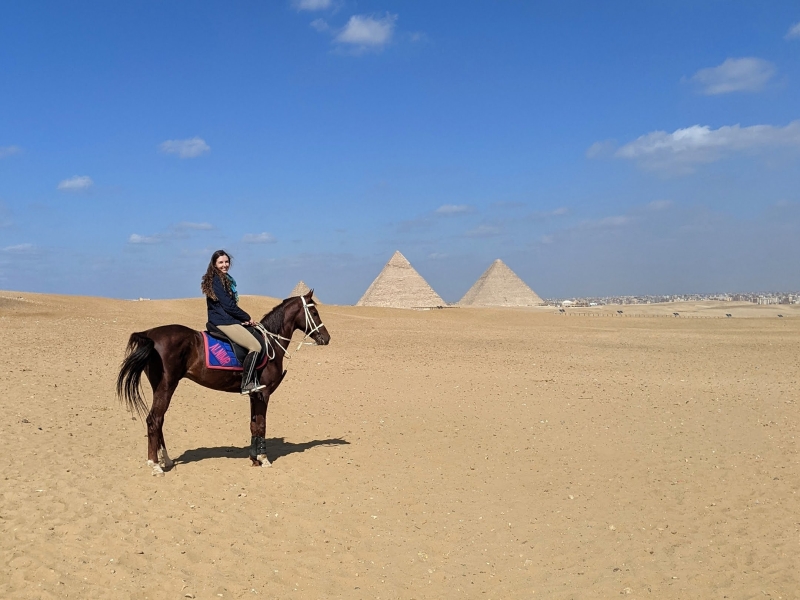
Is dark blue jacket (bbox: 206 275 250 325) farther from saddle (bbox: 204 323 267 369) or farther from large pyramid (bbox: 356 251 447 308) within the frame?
large pyramid (bbox: 356 251 447 308)

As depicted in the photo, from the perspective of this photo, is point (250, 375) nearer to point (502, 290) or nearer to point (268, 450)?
point (268, 450)

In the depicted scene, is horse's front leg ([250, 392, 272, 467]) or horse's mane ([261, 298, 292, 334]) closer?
horse's front leg ([250, 392, 272, 467])

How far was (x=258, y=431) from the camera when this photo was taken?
8570 mm

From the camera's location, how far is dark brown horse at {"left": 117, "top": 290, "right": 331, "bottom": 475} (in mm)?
7754

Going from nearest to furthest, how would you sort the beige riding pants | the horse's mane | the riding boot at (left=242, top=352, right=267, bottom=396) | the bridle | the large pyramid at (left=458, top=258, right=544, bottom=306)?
1. the beige riding pants
2. the riding boot at (left=242, top=352, right=267, bottom=396)
3. the bridle
4. the horse's mane
5. the large pyramid at (left=458, top=258, right=544, bottom=306)

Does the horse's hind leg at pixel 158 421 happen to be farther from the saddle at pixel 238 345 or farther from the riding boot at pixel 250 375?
the riding boot at pixel 250 375

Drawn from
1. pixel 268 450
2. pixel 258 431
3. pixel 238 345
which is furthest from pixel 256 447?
pixel 238 345

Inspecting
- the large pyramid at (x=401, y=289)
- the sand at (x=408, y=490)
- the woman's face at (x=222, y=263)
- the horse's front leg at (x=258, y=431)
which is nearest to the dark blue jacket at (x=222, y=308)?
the woman's face at (x=222, y=263)

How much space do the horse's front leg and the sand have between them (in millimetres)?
213

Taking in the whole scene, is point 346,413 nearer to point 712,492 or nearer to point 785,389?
point 712,492

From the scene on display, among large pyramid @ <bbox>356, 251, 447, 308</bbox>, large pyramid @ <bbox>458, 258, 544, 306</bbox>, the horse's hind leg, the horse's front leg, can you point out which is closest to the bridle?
the horse's front leg

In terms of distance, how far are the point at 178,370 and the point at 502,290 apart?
288 feet

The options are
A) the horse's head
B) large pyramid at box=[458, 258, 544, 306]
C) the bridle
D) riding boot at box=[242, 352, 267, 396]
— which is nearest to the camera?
riding boot at box=[242, 352, 267, 396]

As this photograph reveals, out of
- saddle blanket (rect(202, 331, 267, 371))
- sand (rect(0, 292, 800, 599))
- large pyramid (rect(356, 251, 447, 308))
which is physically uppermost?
large pyramid (rect(356, 251, 447, 308))
